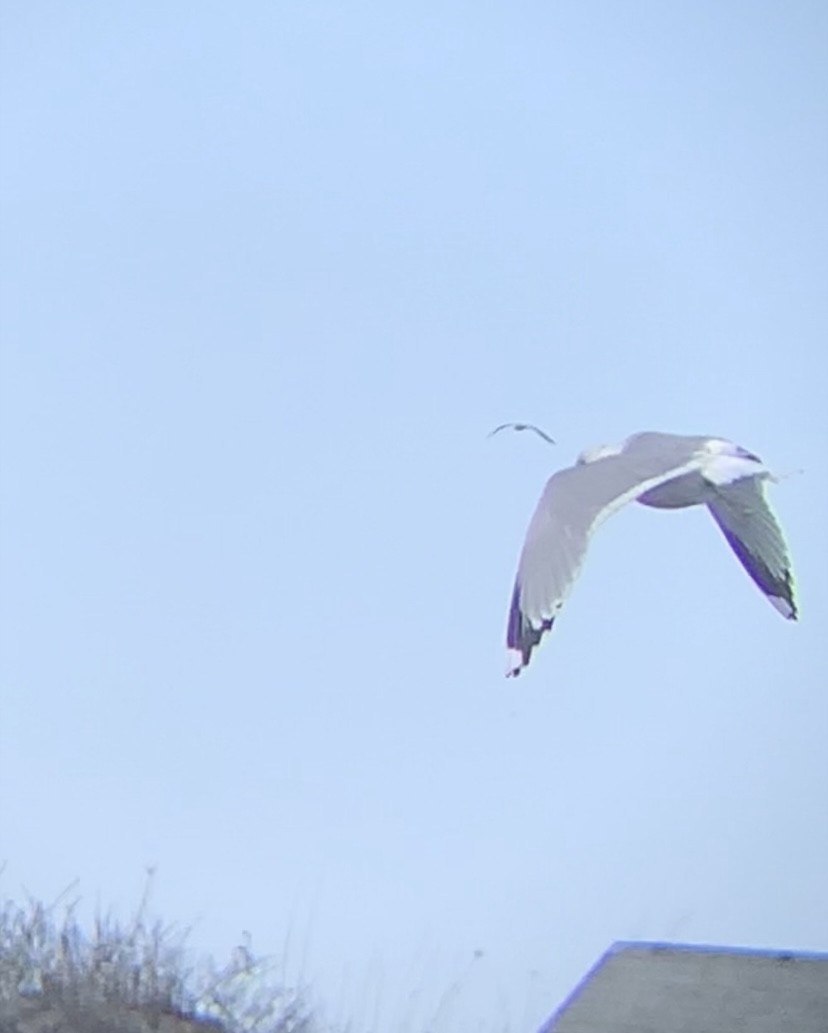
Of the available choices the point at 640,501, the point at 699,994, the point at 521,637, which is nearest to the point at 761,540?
the point at 640,501

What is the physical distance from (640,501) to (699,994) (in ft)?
6.93

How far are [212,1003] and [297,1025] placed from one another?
0.26m

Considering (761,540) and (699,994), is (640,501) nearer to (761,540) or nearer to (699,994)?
(761,540)

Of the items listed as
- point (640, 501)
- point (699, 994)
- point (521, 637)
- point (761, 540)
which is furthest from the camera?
point (699, 994)

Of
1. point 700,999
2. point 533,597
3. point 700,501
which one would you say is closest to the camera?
point 533,597

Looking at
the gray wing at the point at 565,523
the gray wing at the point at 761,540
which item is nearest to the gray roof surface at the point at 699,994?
the gray wing at the point at 761,540

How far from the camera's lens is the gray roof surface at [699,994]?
206 inches

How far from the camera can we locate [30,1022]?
19.3ft

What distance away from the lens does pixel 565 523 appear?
346cm

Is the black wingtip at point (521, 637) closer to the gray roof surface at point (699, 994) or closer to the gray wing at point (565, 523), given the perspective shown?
the gray wing at point (565, 523)

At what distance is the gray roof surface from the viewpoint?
5236 mm

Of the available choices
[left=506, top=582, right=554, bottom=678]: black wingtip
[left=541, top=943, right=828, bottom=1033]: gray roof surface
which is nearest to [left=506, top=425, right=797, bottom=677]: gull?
[left=506, top=582, right=554, bottom=678]: black wingtip

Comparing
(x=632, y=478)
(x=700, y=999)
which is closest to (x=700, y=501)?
(x=632, y=478)

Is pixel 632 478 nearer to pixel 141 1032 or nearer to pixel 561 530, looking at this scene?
pixel 561 530
